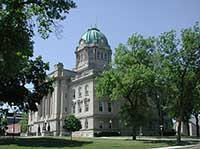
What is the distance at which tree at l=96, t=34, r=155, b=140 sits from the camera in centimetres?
4784

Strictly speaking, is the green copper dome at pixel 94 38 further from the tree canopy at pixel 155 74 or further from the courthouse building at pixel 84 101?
the tree canopy at pixel 155 74

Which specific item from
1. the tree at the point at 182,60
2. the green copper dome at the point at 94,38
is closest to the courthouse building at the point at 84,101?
the green copper dome at the point at 94,38

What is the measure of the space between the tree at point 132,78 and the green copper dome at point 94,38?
122 ft

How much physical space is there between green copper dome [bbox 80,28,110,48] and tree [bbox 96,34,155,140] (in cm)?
3716

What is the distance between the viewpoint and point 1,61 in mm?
19875

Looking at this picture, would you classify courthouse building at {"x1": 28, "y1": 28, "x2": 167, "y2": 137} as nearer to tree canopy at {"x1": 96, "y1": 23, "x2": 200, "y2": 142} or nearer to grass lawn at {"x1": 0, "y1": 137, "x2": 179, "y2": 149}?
tree canopy at {"x1": 96, "y1": 23, "x2": 200, "y2": 142}

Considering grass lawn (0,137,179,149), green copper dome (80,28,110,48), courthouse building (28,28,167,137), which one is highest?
green copper dome (80,28,110,48)

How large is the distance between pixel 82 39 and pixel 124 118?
4311 cm

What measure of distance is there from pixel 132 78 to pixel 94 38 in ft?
146

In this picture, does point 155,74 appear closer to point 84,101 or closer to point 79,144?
point 79,144

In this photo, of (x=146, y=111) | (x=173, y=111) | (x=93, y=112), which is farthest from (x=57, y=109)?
(x=173, y=111)

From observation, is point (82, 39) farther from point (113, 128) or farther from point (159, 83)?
point (159, 83)

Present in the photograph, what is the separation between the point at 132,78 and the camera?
47531 millimetres

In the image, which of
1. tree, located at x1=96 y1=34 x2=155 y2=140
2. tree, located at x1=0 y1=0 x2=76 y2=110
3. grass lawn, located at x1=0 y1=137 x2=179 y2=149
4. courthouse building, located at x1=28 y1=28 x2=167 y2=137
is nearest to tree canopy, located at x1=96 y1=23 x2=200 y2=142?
tree, located at x1=96 y1=34 x2=155 y2=140
